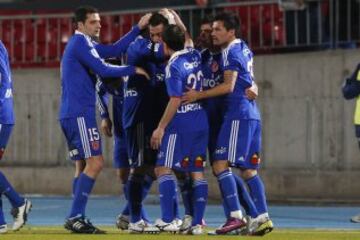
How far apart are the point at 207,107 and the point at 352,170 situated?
28.3 feet

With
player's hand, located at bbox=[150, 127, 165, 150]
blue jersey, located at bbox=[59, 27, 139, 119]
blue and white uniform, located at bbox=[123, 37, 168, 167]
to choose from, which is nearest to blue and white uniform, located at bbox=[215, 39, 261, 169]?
player's hand, located at bbox=[150, 127, 165, 150]

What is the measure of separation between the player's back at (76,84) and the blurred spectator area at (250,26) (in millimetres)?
9116

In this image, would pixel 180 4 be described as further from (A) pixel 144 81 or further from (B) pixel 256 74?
(A) pixel 144 81

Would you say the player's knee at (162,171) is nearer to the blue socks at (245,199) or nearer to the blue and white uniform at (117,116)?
the blue socks at (245,199)

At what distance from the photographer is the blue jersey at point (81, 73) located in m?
13.7

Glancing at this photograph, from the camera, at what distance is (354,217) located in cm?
1742

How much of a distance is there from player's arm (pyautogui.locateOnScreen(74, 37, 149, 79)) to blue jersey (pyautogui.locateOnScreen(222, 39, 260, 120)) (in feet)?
3.13

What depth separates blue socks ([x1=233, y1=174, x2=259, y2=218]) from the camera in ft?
45.3

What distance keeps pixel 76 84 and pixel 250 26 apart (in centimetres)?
1017

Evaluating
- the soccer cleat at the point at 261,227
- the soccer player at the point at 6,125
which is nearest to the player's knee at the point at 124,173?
the soccer player at the point at 6,125

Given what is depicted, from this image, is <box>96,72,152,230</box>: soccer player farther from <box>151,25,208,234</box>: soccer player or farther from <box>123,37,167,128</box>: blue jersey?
<box>151,25,208,234</box>: soccer player

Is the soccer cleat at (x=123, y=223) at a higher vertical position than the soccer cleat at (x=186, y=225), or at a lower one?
lower

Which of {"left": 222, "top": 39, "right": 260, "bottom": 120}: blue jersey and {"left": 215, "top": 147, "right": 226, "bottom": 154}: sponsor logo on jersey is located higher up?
{"left": 222, "top": 39, "right": 260, "bottom": 120}: blue jersey

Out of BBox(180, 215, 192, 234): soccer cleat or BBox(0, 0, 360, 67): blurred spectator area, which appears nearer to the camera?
BBox(180, 215, 192, 234): soccer cleat
